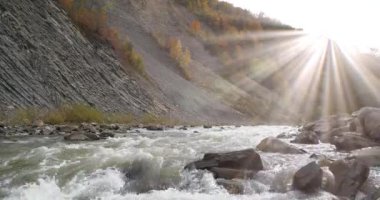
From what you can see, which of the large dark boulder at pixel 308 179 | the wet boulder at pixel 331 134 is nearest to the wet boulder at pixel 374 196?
the large dark boulder at pixel 308 179

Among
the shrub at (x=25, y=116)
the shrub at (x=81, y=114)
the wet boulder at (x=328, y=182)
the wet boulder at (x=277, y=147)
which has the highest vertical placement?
the wet boulder at (x=328, y=182)

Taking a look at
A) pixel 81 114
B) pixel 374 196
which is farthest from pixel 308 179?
pixel 81 114

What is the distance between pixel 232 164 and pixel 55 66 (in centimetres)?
2467

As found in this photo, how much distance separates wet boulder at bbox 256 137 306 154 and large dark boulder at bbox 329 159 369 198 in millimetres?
5403

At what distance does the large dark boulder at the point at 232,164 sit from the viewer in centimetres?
1447

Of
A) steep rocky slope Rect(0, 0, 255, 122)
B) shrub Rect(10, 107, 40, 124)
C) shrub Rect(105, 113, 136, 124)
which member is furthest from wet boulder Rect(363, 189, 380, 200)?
shrub Rect(105, 113, 136, 124)

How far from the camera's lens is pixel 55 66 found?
3550cm

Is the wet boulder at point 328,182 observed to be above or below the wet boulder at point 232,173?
above

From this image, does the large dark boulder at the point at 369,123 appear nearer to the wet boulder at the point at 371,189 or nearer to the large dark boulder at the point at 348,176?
the wet boulder at the point at 371,189

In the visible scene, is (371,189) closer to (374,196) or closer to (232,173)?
(374,196)

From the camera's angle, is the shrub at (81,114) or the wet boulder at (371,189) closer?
the wet boulder at (371,189)

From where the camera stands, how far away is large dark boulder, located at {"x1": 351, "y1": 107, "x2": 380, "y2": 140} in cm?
2242

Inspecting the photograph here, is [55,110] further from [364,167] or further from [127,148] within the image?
[364,167]

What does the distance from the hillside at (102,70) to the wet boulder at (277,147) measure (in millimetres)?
16741
